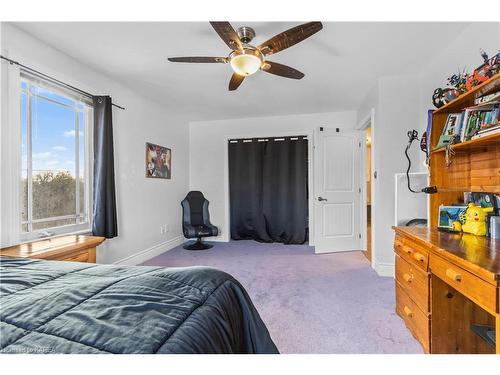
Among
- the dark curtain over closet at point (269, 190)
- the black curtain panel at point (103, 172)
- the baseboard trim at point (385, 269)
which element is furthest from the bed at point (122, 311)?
the dark curtain over closet at point (269, 190)

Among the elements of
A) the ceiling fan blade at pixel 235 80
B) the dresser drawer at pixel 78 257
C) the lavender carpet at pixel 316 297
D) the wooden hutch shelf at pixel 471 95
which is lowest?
the lavender carpet at pixel 316 297

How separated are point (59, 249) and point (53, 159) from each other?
1.03m

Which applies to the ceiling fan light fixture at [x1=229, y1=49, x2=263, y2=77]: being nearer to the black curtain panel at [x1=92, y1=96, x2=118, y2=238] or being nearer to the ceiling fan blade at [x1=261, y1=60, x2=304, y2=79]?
the ceiling fan blade at [x1=261, y1=60, x2=304, y2=79]

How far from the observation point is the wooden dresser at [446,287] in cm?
121

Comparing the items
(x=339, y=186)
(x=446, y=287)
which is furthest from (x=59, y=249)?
(x=339, y=186)

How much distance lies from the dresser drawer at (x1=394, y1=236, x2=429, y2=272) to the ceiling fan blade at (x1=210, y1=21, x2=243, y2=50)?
6.20 feet

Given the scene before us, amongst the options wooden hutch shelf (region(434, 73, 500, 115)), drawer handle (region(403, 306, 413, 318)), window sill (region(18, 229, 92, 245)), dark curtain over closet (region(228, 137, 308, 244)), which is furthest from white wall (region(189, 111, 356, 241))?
drawer handle (region(403, 306, 413, 318))

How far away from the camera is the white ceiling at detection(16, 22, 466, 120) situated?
209 cm

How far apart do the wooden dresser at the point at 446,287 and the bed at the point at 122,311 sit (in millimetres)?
976

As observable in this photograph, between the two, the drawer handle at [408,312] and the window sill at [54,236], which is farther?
the window sill at [54,236]

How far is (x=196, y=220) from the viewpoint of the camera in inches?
183

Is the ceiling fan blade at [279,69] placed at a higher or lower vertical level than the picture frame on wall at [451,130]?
higher

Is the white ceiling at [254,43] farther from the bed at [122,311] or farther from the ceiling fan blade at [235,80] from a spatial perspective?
the bed at [122,311]
